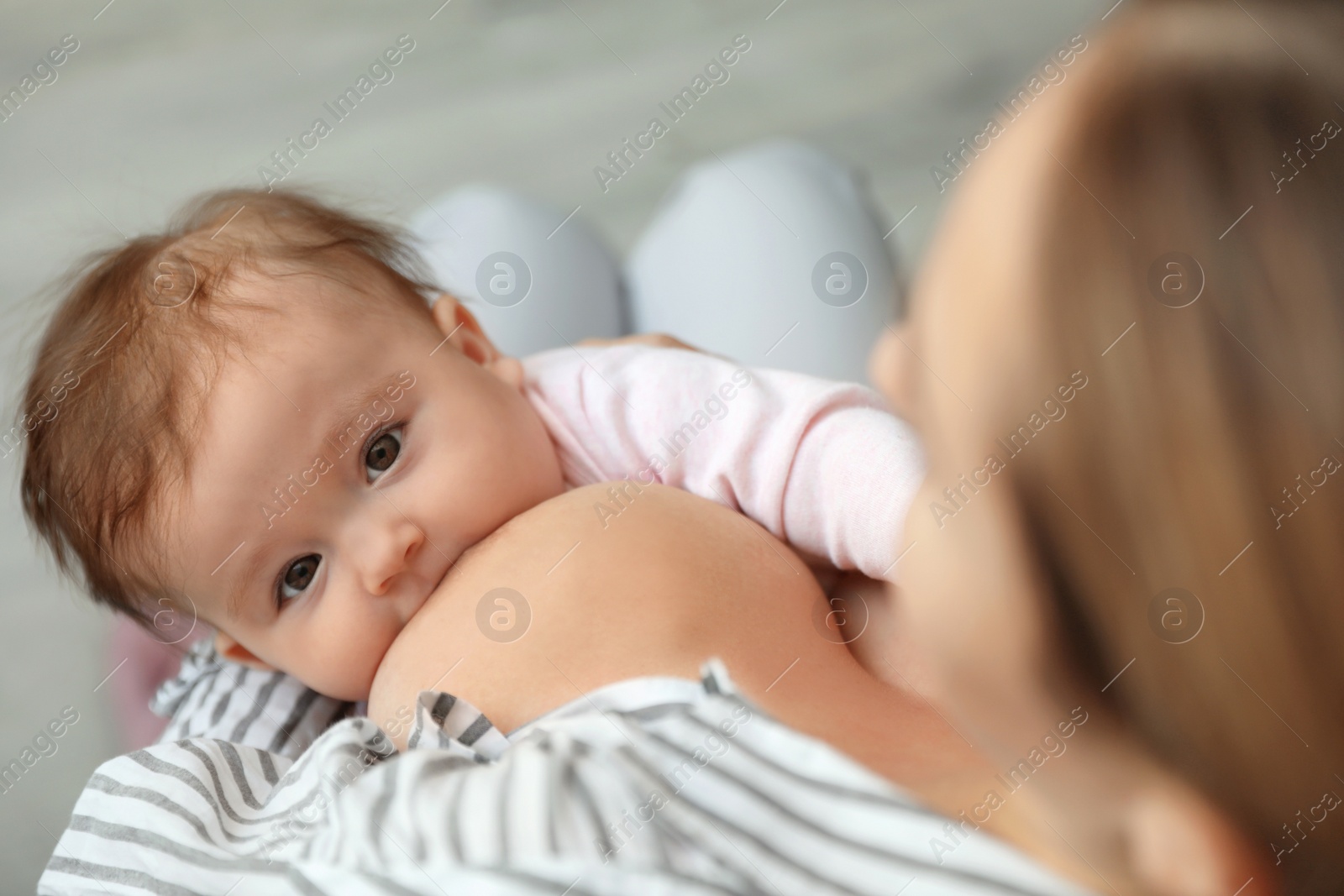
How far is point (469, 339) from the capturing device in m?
0.82

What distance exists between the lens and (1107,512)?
0.93 feet

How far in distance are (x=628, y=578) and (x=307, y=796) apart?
0.66 feet

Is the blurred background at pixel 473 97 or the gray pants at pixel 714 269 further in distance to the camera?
the blurred background at pixel 473 97

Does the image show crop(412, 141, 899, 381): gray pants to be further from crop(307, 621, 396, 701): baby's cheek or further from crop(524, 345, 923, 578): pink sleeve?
crop(307, 621, 396, 701): baby's cheek

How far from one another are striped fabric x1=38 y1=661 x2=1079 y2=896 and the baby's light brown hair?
29cm

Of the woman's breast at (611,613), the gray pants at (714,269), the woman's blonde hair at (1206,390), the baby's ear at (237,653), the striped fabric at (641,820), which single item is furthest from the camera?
the gray pants at (714,269)

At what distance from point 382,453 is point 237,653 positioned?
0.70ft

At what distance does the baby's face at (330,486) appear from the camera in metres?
0.66

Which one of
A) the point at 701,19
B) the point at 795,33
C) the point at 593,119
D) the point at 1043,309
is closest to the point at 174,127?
the point at 593,119

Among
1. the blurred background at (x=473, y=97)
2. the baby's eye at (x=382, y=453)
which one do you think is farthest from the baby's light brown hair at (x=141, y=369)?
the blurred background at (x=473, y=97)

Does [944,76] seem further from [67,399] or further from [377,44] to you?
[67,399]

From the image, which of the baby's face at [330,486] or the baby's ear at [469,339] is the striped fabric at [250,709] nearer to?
the baby's face at [330,486]

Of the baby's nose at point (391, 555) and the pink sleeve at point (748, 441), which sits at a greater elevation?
the baby's nose at point (391, 555)

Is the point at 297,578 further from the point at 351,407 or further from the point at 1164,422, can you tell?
the point at 1164,422
